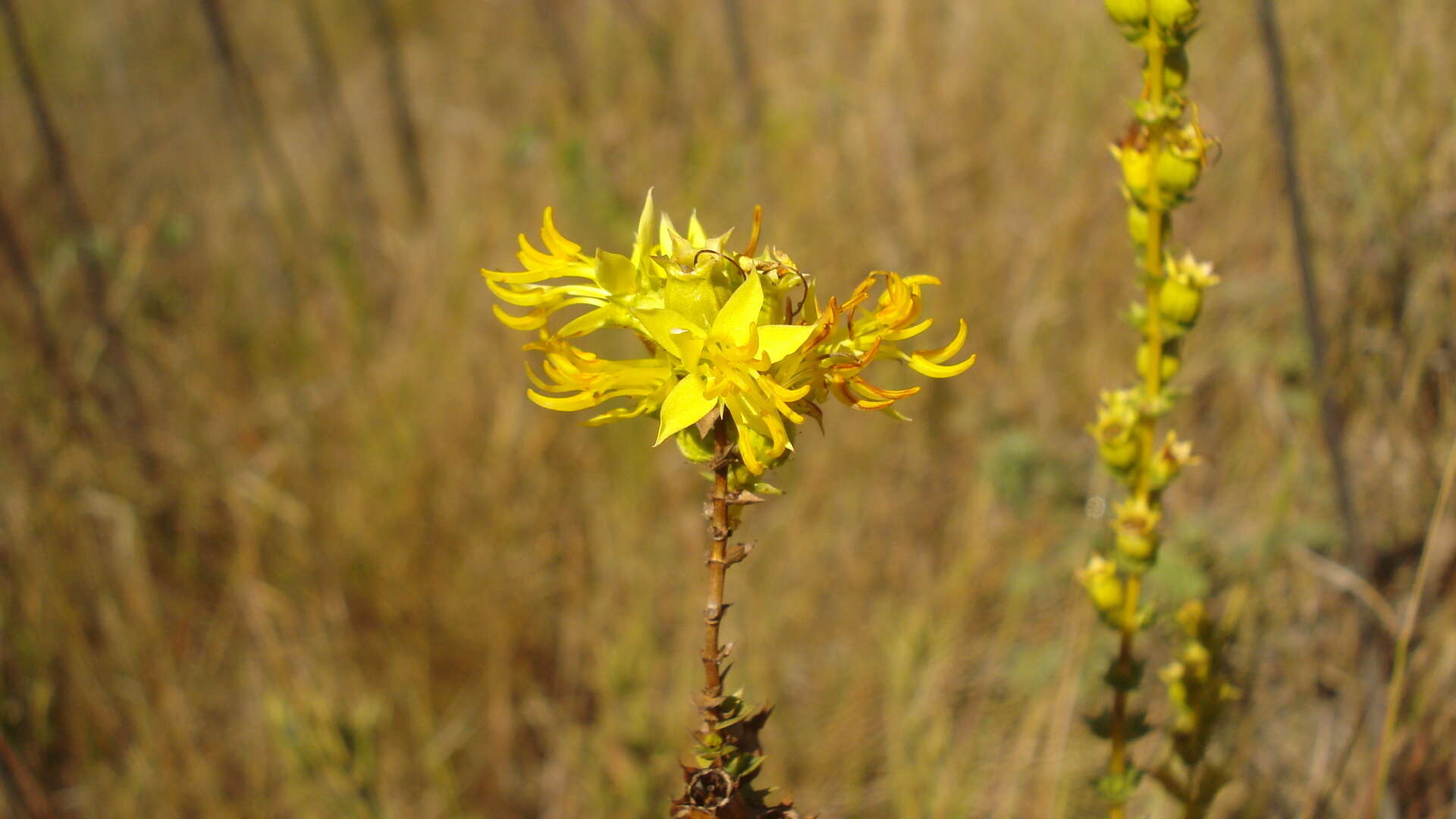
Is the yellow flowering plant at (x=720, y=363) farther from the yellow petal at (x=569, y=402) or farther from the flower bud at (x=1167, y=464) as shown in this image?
the flower bud at (x=1167, y=464)

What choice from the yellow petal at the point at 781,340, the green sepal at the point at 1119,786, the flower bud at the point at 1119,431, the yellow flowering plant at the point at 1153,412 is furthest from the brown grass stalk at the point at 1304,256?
the yellow petal at the point at 781,340

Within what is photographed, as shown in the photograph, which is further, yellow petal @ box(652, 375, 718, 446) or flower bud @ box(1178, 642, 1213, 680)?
flower bud @ box(1178, 642, 1213, 680)

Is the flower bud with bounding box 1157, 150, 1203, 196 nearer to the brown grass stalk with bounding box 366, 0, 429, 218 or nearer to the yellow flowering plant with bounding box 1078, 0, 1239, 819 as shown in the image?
the yellow flowering plant with bounding box 1078, 0, 1239, 819

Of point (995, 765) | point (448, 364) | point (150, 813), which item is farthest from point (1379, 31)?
point (150, 813)

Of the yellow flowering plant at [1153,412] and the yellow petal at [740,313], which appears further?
the yellow flowering plant at [1153,412]

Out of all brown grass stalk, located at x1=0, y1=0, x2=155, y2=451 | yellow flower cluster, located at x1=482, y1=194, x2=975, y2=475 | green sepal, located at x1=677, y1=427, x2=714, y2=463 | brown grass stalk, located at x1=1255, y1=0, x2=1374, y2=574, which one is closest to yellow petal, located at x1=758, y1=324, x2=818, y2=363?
yellow flower cluster, located at x1=482, y1=194, x2=975, y2=475

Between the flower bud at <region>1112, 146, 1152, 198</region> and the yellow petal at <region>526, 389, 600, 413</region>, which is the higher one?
the flower bud at <region>1112, 146, 1152, 198</region>
